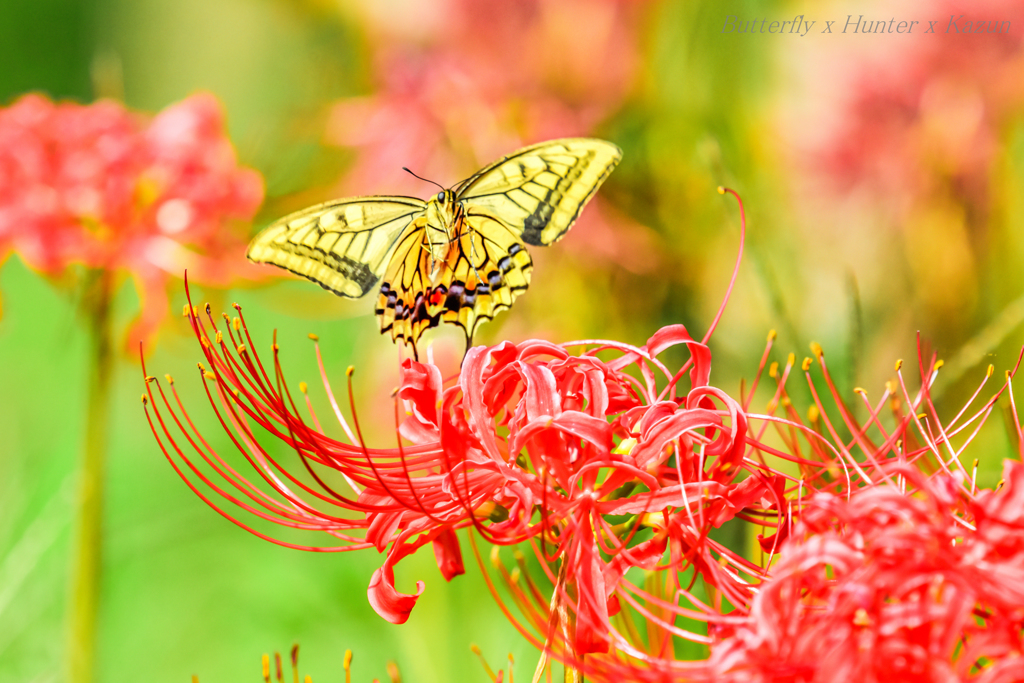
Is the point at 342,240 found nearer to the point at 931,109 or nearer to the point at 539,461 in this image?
the point at 539,461

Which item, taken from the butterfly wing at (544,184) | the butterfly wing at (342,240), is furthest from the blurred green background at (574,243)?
the butterfly wing at (342,240)

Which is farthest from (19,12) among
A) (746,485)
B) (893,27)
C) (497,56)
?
(746,485)

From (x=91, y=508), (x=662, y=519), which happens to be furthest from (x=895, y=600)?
(x=91, y=508)

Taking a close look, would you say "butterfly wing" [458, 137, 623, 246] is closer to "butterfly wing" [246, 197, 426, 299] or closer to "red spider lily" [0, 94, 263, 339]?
"butterfly wing" [246, 197, 426, 299]

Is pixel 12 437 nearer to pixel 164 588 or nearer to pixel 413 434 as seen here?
pixel 164 588

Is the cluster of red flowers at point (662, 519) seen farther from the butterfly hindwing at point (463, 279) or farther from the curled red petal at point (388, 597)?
the butterfly hindwing at point (463, 279)

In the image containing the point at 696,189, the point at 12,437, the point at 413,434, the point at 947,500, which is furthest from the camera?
the point at 12,437
